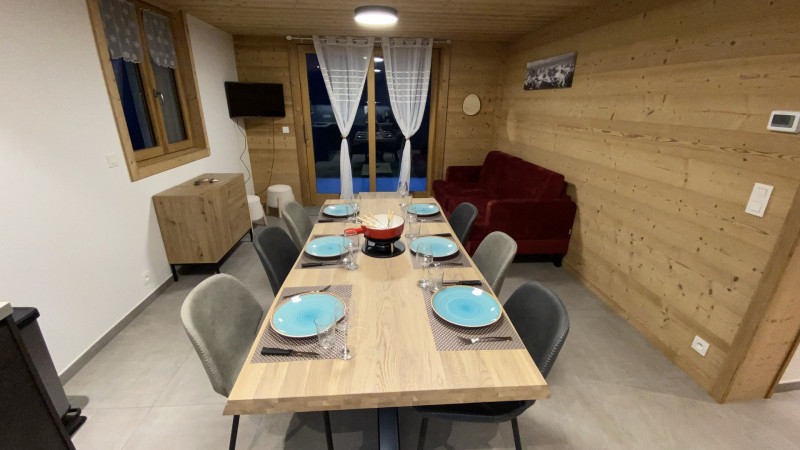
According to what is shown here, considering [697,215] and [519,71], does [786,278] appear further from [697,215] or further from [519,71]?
[519,71]

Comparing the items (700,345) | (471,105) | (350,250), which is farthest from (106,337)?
(471,105)

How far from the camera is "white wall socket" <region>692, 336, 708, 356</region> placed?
1920 millimetres

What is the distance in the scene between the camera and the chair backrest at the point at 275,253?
1753mm

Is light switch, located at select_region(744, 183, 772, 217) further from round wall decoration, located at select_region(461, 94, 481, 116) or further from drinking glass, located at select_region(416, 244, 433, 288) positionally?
round wall decoration, located at select_region(461, 94, 481, 116)

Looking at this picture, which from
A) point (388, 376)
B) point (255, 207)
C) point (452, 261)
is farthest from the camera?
point (255, 207)

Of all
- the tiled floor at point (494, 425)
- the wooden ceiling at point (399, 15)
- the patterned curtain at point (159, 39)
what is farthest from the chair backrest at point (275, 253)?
the patterned curtain at point (159, 39)

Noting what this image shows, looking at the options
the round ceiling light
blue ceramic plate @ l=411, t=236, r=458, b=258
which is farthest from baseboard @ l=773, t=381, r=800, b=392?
the round ceiling light

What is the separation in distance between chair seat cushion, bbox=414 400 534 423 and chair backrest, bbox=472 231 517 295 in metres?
0.51

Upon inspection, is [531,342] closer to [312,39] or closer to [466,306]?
[466,306]

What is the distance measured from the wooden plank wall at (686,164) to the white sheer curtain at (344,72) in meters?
2.56

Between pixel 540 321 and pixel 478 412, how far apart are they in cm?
43

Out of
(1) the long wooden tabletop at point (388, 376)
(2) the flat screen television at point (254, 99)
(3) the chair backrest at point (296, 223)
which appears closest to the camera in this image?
(1) the long wooden tabletop at point (388, 376)

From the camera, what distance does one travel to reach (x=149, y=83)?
2.96m

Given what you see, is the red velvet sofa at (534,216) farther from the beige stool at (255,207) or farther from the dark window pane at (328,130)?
the beige stool at (255,207)
